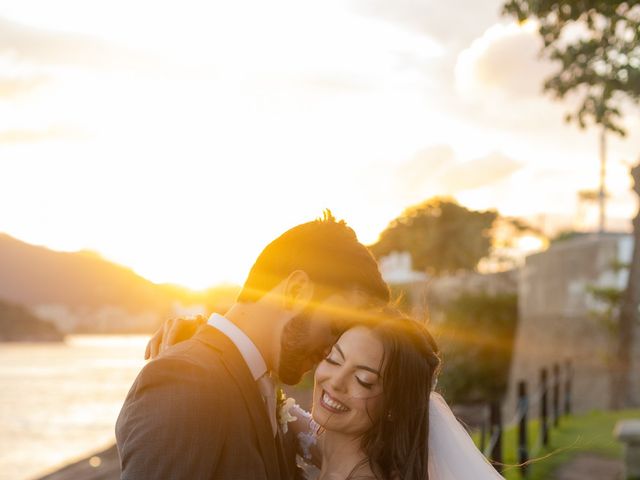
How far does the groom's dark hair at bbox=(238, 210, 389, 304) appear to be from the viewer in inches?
144

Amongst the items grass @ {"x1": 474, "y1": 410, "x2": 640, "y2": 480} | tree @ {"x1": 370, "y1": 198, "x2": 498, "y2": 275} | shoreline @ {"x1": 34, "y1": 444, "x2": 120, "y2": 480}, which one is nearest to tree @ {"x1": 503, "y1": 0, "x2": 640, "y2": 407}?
grass @ {"x1": 474, "y1": 410, "x2": 640, "y2": 480}

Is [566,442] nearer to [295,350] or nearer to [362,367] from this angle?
[362,367]

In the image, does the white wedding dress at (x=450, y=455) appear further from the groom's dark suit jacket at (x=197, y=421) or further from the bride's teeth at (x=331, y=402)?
the groom's dark suit jacket at (x=197, y=421)

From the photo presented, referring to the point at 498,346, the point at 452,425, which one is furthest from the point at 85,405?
Result: the point at 452,425

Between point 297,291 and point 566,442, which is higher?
point 297,291

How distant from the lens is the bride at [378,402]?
374 centimetres

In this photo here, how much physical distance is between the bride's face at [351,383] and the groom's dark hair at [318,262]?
0.21m

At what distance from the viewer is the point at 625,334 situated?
2025cm

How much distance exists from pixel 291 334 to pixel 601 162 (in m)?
44.7

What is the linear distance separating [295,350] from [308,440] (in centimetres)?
78

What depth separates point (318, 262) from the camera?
3688mm

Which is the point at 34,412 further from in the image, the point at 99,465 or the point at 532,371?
the point at 532,371

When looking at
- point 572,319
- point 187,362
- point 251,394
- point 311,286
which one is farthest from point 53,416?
point 187,362

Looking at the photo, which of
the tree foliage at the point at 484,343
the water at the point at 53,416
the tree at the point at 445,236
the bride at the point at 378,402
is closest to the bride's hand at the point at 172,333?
the bride at the point at 378,402
